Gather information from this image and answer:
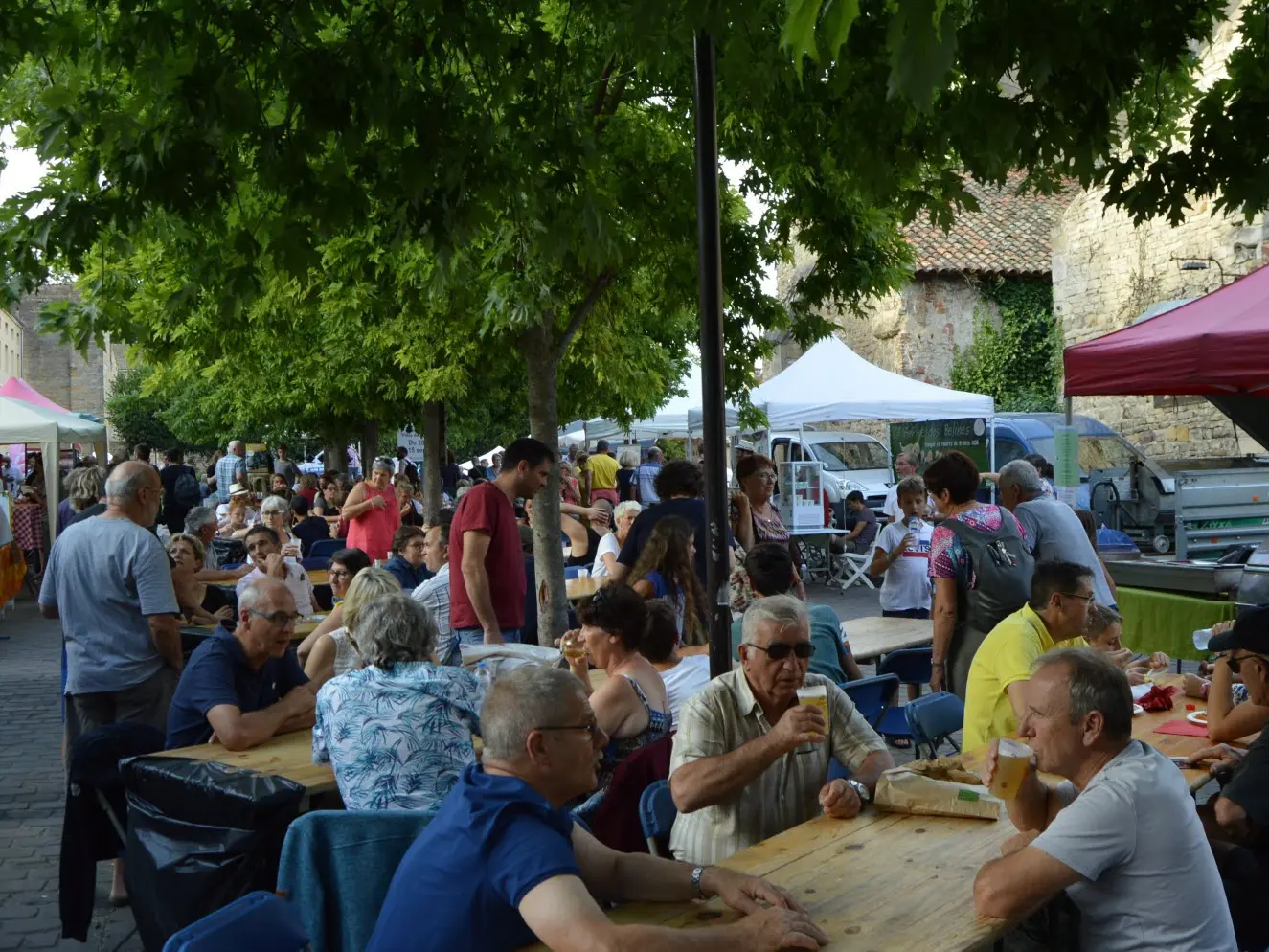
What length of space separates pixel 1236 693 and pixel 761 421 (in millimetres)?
6909

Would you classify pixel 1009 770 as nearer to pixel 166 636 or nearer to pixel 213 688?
pixel 213 688

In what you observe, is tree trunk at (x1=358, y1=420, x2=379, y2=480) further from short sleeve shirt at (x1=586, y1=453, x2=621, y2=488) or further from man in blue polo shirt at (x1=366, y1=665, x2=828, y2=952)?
man in blue polo shirt at (x1=366, y1=665, x2=828, y2=952)

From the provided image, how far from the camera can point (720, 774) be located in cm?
370

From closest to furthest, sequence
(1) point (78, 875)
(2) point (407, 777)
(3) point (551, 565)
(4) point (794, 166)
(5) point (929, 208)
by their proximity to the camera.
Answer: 1. (2) point (407, 777)
2. (1) point (78, 875)
3. (5) point (929, 208)
4. (4) point (794, 166)
5. (3) point (551, 565)

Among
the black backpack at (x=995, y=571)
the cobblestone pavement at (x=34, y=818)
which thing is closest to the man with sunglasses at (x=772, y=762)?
the black backpack at (x=995, y=571)

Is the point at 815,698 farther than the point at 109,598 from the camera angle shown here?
No

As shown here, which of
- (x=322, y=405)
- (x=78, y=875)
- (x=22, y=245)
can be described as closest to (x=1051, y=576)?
(x=78, y=875)

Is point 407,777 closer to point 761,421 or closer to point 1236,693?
point 1236,693

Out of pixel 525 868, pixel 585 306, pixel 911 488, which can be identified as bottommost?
pixel 525 868

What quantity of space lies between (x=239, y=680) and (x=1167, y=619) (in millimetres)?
6488

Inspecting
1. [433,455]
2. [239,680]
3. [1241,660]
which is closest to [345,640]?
[239,680]

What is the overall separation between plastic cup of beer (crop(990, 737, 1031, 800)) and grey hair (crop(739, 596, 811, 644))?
0.88 meters

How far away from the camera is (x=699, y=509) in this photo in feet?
23.3

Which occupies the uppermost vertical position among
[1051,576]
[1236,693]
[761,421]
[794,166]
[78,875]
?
[794,166]
